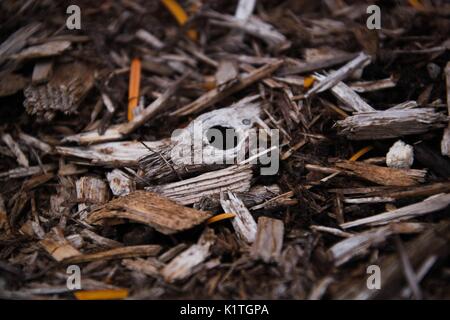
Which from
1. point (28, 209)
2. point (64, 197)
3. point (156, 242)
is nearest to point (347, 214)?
point (156, 242)

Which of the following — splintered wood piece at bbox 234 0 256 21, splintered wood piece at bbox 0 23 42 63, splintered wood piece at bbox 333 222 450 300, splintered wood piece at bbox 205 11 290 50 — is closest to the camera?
splintered wood piece at bbox 333 222 450 300

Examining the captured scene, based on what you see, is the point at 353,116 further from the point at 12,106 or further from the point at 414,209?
the point at 12,106

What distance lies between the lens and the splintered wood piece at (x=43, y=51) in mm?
2311

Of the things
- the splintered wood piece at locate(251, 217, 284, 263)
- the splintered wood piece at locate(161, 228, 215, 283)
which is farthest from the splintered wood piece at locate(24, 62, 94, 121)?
the splintered wood piece at locate(251, 217, 284, 263)

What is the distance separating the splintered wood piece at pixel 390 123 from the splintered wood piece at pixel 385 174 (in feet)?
0.49

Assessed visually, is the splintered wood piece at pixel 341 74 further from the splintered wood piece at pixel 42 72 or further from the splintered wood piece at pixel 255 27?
the splintered wood piece at pixel 42 72

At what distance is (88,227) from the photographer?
1895mm

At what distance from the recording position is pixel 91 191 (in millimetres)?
2029

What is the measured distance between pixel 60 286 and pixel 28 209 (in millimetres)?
580

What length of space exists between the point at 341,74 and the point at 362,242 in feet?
3.38

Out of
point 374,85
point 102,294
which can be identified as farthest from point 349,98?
point 102,294

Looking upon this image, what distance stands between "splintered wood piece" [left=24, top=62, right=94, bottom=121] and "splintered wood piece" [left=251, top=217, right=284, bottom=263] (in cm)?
130

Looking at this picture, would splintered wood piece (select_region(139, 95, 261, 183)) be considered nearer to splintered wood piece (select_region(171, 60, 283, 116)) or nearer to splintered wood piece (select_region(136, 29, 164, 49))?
splintered wood piece (select_region(171, 60, 283, 116))

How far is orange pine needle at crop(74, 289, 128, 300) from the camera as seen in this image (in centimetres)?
158
